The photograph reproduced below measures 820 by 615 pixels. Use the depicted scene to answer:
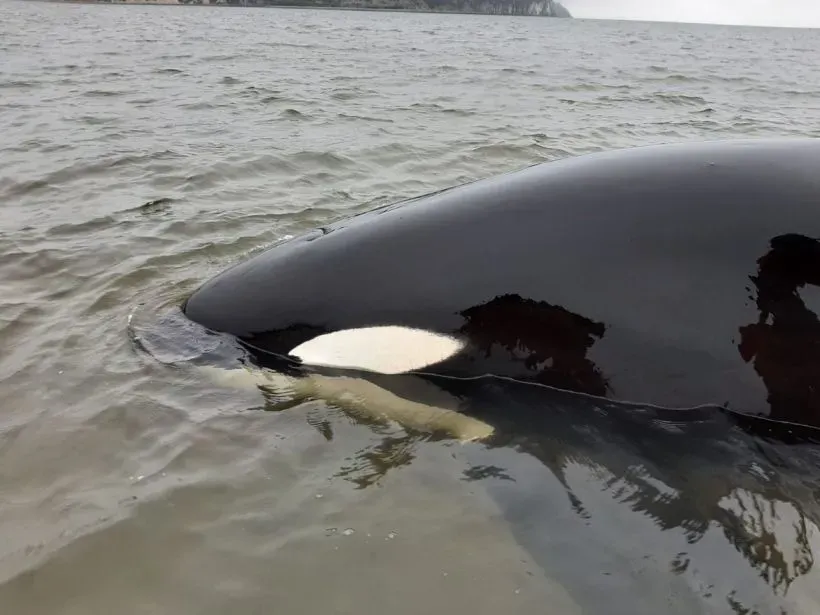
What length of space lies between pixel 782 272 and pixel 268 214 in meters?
4.28

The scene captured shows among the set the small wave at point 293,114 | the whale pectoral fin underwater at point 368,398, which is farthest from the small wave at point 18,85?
the whale pectoral fin underwater at point 368,398

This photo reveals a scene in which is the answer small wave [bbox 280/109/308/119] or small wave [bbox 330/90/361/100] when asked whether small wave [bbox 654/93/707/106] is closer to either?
small wave [bbox 330/90/361/100]

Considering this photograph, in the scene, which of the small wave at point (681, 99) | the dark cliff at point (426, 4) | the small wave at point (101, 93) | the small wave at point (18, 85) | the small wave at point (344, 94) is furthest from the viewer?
the dark cliff at point (426, 4)

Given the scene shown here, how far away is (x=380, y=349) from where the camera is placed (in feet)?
9.66

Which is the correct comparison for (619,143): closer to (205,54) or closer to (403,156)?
(403,156)

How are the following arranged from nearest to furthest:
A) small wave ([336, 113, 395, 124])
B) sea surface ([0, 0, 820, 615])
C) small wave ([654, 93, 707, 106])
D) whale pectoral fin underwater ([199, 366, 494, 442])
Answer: sea surface ([0, 0, 820, 615]), whale pectoral fin underwater ([199, 366, 494, 442]), small wave ([336, 113, 395, 124]), small wave ([654, 93, 707, 106])

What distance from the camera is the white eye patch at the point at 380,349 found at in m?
2.86

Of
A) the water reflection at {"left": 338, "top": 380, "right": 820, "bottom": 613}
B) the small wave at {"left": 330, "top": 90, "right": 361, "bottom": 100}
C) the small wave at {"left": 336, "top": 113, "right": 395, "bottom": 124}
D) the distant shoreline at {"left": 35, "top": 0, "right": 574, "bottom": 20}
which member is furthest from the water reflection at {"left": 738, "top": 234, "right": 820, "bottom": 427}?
the distant shoreline at {"left": 35, "top": 0, "right": 574, "bottom": 20}

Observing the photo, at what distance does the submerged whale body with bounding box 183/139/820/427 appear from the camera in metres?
2.51

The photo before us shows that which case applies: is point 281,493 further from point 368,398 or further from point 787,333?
point 787,333

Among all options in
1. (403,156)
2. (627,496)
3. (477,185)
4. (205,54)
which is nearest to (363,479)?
(627,496)

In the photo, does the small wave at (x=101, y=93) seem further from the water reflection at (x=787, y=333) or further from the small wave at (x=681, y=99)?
the water reflection at (x=787, y=333)

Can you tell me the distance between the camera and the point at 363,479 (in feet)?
8.66

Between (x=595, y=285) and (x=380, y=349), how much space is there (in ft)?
3.00
